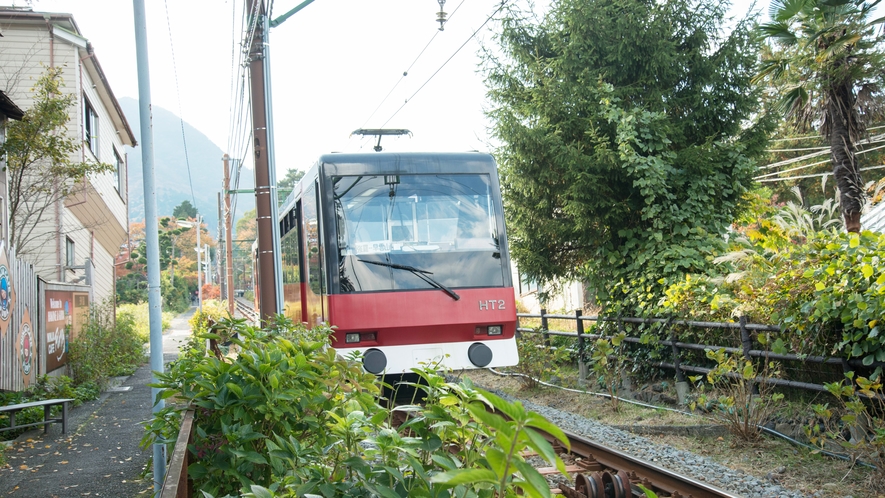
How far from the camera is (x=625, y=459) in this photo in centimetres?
593

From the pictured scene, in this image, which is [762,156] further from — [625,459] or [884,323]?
[625,459]

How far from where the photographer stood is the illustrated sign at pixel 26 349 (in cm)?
998

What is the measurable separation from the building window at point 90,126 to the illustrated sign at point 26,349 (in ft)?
25.9

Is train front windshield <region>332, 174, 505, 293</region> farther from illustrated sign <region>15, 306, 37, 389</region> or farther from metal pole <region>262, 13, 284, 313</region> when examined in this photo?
illustrated sign <region>15, 306, 37, 389</region>

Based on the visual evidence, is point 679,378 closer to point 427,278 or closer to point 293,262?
point 427,278

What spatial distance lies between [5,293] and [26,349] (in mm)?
1475

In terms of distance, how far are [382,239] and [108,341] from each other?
862cm

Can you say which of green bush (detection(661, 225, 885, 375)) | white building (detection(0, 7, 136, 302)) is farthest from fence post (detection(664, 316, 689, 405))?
white building (detection(0, 7, 136, 302))

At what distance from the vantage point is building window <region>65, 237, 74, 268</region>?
17.3m

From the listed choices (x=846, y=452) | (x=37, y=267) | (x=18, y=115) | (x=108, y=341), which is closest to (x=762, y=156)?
(x=846, y=452)

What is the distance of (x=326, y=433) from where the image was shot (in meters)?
3.32

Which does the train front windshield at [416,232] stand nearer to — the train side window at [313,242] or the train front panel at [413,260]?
the train front panel at [413,260]

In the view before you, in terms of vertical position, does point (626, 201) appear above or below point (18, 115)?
below

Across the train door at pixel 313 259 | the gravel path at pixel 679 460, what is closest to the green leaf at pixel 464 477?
the gravel path at pixel 679 460
